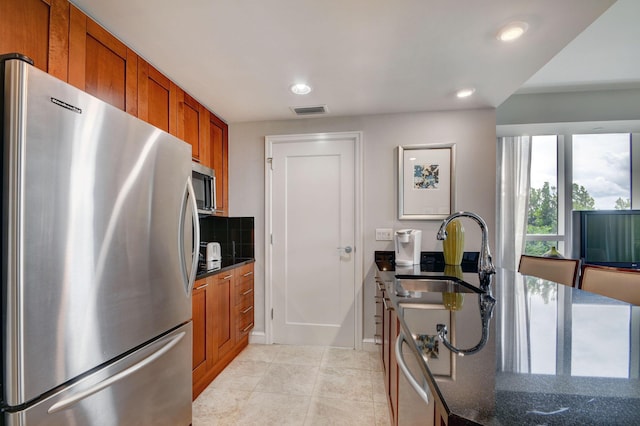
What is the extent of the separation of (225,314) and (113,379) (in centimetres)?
132

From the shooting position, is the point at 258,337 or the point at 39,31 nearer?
the point at 39,31

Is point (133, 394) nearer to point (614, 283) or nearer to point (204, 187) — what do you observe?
point (204, 187)

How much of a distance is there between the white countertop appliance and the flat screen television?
90.7 inches

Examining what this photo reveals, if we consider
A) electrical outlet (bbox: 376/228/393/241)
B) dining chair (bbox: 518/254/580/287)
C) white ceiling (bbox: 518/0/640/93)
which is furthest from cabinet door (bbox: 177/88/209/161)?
white ceiling (bbox: 518/0/640/93)

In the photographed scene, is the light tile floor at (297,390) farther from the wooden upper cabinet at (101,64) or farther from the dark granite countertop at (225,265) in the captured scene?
the wooden upper cabinet at (101,64)

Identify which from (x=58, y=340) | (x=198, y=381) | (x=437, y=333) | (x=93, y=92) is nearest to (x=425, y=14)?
(x=437, y=333)

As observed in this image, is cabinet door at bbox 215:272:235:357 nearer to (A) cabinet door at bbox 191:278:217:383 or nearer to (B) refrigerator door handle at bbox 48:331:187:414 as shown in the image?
(A) cabinet door at bbox 191:278:217:383

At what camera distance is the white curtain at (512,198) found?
11.4 ft

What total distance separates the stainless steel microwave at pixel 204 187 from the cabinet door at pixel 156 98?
1.16ft

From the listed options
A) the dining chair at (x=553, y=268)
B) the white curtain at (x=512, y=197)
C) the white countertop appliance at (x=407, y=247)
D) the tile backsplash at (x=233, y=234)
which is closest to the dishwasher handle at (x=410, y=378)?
the white countertop appliance at (x=407, y=247)

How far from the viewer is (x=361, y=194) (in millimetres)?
2857

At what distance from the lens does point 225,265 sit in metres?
2.60

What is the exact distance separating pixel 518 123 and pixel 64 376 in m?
3.93

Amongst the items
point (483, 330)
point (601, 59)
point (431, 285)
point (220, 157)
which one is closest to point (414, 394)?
point (483, 330)
